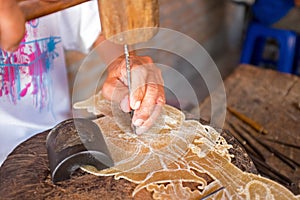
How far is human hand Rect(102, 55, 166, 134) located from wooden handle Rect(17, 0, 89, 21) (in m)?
0.32

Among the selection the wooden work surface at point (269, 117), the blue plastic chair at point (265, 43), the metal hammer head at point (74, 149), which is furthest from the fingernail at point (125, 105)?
the blue plastic chair at point (265, 43)

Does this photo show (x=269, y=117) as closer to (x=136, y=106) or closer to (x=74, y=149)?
(x=136, y=106)

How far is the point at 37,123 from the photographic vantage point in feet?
3.76

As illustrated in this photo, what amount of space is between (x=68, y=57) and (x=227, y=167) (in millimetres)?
1085

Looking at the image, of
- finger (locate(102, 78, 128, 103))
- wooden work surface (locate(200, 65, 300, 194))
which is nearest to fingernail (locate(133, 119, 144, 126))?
finger (locate(102, 78, 128, 103))

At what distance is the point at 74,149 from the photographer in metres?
0.85

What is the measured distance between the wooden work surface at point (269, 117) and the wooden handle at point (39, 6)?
0.66 m

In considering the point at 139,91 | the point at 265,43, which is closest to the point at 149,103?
the point at 139,91

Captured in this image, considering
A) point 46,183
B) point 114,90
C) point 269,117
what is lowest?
point 269,117

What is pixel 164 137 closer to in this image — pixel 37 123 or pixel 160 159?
pixel 160 159

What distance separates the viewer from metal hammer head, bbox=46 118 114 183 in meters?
0.82

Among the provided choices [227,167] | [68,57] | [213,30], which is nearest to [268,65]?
[213,30]

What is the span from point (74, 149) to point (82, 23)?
0.53m

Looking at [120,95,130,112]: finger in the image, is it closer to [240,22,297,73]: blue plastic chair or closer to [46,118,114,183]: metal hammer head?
[46,118,114,183]: metal hammer head
